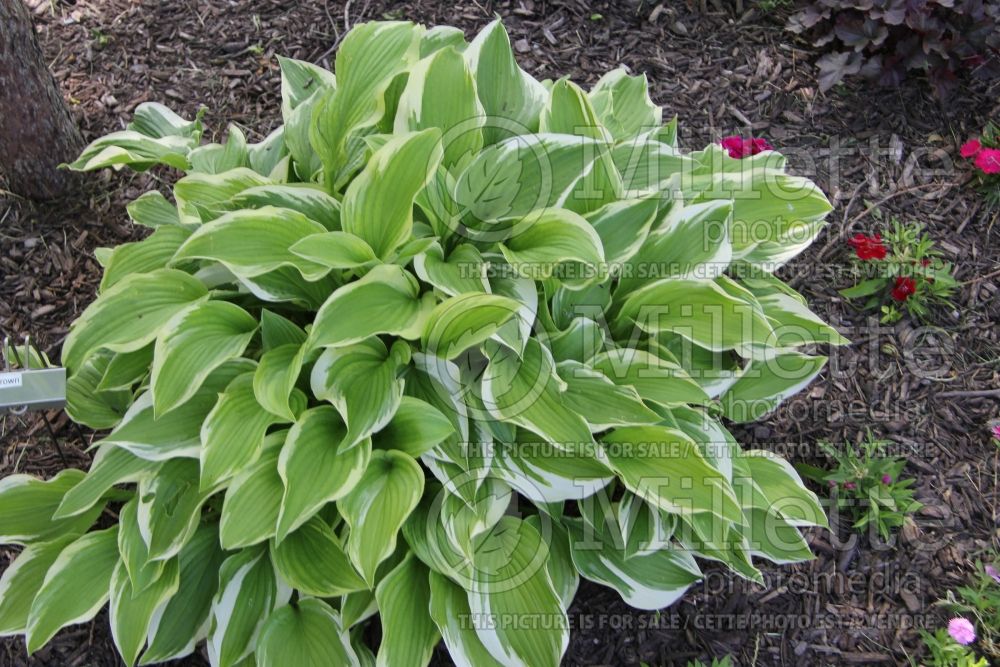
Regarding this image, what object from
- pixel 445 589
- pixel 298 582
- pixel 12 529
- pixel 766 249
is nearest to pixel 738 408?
pixel 766 249

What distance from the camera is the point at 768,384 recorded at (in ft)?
6.75

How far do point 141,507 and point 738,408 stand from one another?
141 cm

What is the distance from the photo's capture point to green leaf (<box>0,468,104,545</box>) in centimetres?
182

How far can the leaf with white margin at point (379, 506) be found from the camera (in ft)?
5.04

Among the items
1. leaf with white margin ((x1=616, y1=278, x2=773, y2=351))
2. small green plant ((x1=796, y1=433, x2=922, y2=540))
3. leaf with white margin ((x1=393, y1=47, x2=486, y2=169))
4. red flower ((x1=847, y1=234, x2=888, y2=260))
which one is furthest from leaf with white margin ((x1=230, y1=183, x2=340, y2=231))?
red flower ((x1=847, y1=234, x2=888, y2=260))

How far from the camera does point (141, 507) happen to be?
5.38 ft

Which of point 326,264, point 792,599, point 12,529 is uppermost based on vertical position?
point 326,264

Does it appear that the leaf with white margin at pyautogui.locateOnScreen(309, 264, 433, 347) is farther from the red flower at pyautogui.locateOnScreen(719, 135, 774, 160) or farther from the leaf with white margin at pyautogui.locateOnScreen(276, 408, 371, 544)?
the red flower at pyautogui.locateOnScreen(719, 135, 774, 160)

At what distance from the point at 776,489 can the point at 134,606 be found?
1.47 m

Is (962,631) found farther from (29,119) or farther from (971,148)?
(29,119)

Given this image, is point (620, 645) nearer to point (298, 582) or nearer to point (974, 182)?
point (298, 582)

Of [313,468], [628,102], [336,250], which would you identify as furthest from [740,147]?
[313,468]

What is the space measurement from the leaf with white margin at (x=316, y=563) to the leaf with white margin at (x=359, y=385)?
24 centimetres

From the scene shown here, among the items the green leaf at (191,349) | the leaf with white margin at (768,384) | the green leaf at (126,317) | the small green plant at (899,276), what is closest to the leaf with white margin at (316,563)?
the green leaf at (191,349)
